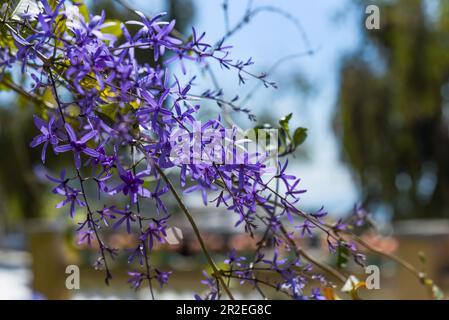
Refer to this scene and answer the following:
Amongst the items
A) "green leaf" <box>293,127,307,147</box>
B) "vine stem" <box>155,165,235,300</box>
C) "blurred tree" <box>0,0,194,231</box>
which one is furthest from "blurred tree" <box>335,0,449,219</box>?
"vine stem" <box>155,165,235,300</box>

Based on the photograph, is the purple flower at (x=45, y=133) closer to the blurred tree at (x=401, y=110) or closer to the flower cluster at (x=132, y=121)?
the flower cluster at (x=132, y=121)

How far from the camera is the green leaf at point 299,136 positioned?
2.66 feet

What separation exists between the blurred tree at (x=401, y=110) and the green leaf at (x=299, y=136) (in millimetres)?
8006

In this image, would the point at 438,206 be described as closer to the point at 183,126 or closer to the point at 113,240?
the point at 113,240

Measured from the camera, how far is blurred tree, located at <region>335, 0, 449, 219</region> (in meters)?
8.62

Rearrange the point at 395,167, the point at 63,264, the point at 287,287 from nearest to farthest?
the point at 287,287 < the point at 63,264 < the point at 395,167

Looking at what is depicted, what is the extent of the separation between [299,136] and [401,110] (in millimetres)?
8267

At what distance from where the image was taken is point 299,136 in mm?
819

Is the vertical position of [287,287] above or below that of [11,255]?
above

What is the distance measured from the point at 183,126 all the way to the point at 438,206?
35.0 feet

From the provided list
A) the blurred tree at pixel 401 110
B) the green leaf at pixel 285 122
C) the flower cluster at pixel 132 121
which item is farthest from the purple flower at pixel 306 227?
the blurred tree at pixel 401 110

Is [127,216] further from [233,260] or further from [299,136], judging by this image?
[299,136]

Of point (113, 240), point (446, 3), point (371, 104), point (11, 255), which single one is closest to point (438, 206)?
point (371, 104)

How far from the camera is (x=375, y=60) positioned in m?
9.62
